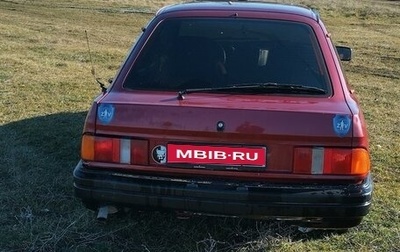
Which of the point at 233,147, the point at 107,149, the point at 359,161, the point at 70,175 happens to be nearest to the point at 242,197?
the point at 233,147

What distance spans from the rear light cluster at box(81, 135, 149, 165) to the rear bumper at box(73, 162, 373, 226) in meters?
0.11

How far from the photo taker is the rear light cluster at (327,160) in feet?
11.0

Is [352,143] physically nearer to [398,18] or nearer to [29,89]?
[29,89]

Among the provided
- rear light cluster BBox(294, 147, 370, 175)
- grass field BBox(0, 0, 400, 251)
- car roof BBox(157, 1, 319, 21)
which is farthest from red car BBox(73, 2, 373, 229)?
car roof BBox(157, 1, 319, 21)

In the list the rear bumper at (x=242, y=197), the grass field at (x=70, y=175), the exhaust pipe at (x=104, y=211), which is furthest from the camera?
the grass field at (x=70, y=175)

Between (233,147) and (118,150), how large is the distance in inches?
26.8

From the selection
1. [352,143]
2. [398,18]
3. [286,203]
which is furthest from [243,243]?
[398,18]

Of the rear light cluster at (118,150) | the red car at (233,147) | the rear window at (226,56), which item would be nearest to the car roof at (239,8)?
the rear window at (226,56)

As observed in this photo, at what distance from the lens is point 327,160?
336cm

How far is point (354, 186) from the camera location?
3.41m

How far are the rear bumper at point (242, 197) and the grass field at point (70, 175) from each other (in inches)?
21.9

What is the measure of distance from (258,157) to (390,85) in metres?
8.00

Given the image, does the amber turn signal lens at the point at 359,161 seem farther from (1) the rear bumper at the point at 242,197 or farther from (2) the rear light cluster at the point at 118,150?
(2) the rear light cluster at the point at 118,150

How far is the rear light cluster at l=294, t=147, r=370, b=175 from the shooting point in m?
3.35
